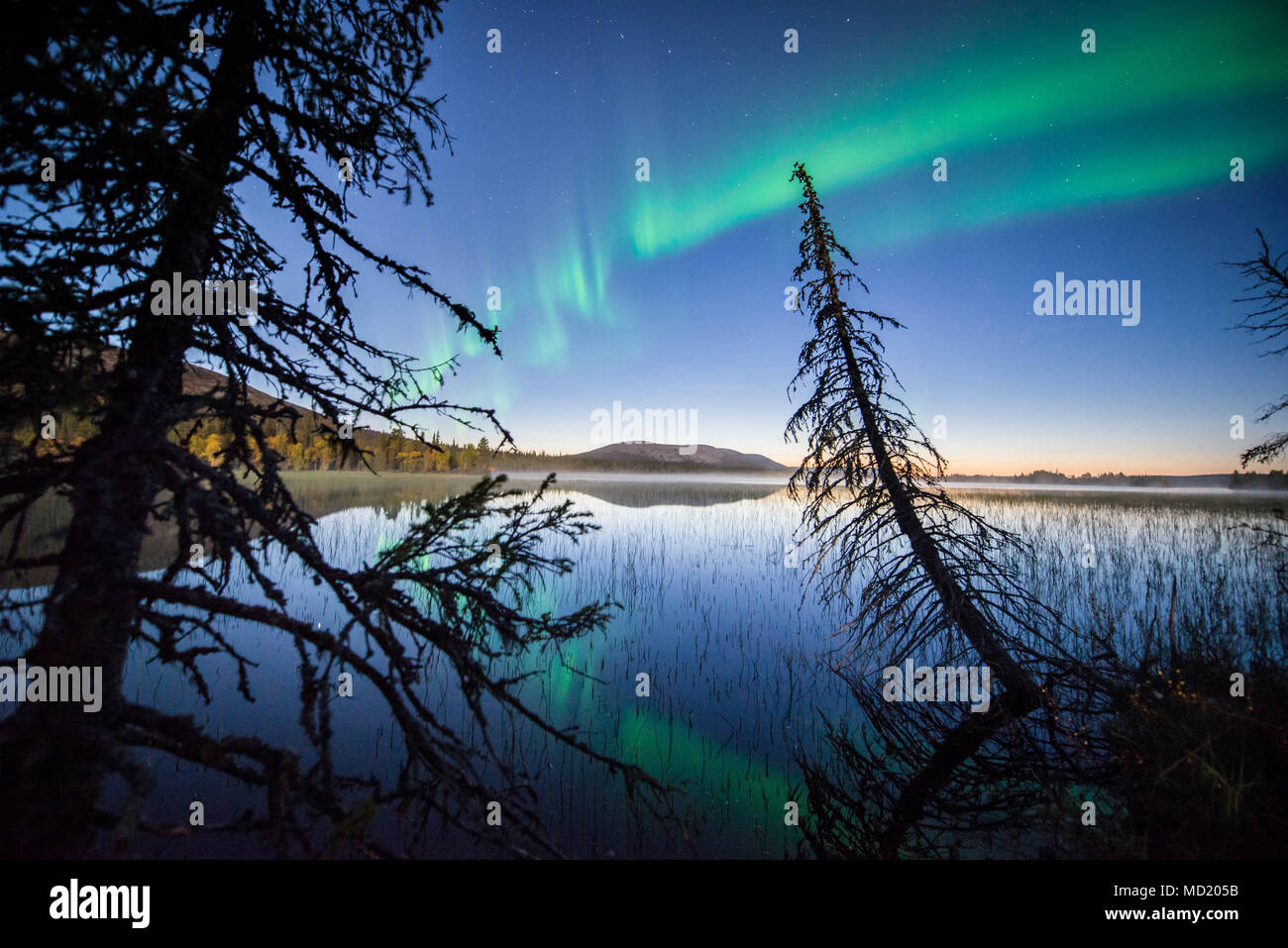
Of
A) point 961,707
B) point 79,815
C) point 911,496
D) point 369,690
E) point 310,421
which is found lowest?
point 961,707

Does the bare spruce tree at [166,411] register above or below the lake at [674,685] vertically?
above

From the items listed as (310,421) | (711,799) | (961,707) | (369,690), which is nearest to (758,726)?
(711,799)

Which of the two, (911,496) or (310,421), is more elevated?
(310,421)

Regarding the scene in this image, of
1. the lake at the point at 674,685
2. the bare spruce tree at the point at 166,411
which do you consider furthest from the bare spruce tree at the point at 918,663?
the bare spruce tree at the point at 166,411

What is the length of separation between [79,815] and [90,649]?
64 cm

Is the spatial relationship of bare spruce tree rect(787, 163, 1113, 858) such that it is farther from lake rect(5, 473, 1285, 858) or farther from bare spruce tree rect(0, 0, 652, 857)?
bare spruce tree rect(0, 0, 652, 857)

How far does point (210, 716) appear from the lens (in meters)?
6.32

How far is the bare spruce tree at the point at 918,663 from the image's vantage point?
5.27 m

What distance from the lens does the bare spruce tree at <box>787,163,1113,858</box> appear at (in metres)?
5.27

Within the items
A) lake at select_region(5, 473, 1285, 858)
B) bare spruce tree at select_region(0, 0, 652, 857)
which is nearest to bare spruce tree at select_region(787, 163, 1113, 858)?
lake at select_region(5, 473, 1285, 858)

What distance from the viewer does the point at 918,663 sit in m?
9.30

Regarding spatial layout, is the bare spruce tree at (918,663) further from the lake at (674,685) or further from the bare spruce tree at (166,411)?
the bare spruce tree at (166,411)

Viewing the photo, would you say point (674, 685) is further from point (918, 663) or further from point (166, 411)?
point (166, 411)
